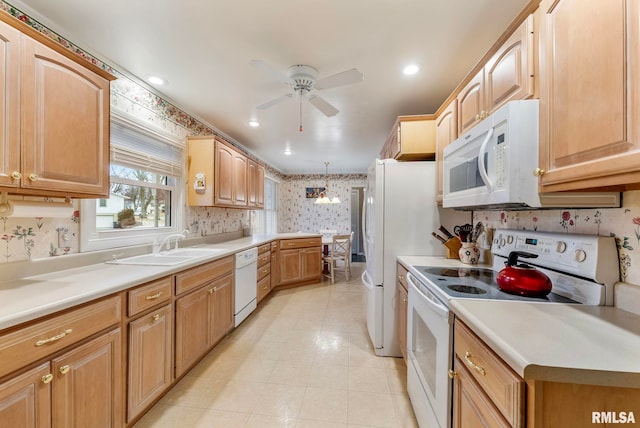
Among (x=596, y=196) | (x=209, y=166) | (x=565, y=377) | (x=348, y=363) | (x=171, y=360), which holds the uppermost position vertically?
(x=209, y=166)

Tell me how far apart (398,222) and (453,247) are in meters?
0.48

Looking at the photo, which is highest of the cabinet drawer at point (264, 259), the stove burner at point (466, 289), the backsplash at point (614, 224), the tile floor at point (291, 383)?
the backsplash at point (614, 224)

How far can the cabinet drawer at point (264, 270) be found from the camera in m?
3.45

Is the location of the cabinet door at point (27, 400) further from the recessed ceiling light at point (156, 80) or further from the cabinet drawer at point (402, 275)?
the recessed ceiling light at point (156, 80)

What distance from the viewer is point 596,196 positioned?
108cm

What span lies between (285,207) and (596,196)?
6.15 metres

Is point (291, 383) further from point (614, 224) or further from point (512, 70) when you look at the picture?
point (512, 70)

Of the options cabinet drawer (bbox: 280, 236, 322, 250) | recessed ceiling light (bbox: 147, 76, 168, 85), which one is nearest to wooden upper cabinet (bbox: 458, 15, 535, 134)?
recessed ceiling light (bbox: 147, 76, 168, 85)

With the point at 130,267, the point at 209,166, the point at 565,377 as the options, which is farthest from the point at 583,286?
the point at 209,166

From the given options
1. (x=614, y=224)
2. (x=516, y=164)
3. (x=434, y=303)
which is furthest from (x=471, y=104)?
(x=434, y=303)

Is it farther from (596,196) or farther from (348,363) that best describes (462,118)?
(348,363)

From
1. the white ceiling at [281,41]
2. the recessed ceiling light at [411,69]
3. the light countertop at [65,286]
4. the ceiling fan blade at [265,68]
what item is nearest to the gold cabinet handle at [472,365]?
the light countertop at [65,286]

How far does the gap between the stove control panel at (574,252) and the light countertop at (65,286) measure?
2121 millimetres

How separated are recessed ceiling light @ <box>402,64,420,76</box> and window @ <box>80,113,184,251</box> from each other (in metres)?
2.25
